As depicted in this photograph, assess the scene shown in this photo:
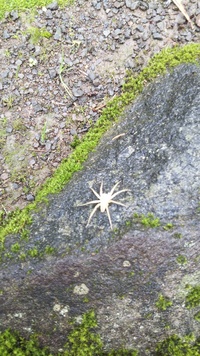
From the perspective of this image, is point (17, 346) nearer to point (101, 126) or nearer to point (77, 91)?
point (101, 126)

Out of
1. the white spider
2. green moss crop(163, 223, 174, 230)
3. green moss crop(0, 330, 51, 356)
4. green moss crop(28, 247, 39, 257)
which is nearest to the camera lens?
green moss crop(163, 223, 174, 230)

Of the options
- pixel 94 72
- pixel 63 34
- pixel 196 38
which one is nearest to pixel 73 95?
pixel 94 72

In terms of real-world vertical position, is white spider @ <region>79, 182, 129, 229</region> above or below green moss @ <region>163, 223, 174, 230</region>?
above

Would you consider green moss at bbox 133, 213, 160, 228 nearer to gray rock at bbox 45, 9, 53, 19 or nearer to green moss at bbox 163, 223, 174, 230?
green moss at bbox 163, 223, 174, 230

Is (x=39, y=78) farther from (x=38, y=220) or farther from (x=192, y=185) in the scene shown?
(x=192, y=185)

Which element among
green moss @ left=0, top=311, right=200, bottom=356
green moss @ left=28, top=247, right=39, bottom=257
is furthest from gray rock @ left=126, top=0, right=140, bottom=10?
green moss @ left=0, top=311, right=200, bottom=356

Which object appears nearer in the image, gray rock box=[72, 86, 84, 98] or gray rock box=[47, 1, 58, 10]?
gray rock box=[72, 86, 84, 98]
